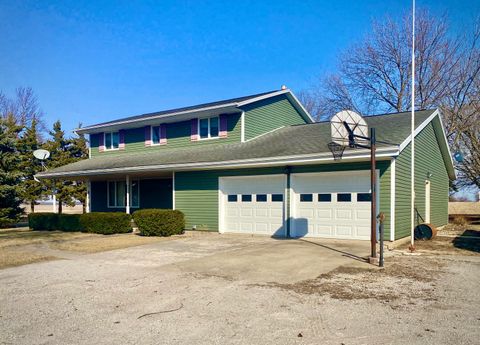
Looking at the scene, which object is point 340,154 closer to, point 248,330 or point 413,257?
point 413,257

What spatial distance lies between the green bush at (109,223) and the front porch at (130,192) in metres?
1.83

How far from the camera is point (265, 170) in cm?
1481

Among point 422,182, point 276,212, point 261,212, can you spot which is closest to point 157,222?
point 261,212

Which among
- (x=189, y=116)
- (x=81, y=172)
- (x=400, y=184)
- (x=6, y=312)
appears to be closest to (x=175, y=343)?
(x=6, y=312)

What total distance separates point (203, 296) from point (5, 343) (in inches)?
109

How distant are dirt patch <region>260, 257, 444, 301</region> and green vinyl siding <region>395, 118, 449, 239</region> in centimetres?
432

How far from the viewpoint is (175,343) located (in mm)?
4328

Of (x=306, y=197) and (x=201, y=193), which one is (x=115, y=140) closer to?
(x=201, y=193)

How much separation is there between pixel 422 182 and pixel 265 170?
6571 mm

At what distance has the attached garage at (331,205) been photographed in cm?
1271

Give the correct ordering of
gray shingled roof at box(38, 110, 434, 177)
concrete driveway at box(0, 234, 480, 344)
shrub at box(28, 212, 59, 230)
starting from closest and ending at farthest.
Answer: concrete driveway at box(0, 234, 480, 344) → gray shingled roof at box(38, 110, 434, 177) → shrub at box(28, 212, 59, 230)

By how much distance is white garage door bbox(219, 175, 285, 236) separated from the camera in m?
14.7

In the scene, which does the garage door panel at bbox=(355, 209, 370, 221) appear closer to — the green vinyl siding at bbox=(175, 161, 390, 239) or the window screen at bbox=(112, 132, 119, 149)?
the green vinyl siding at bbox=(175, 161, 390, 239)

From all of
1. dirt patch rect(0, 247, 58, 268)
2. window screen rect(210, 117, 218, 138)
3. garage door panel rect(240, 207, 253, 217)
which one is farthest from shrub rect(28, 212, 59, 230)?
garage door panel rect(240, 207, 253, 217)
